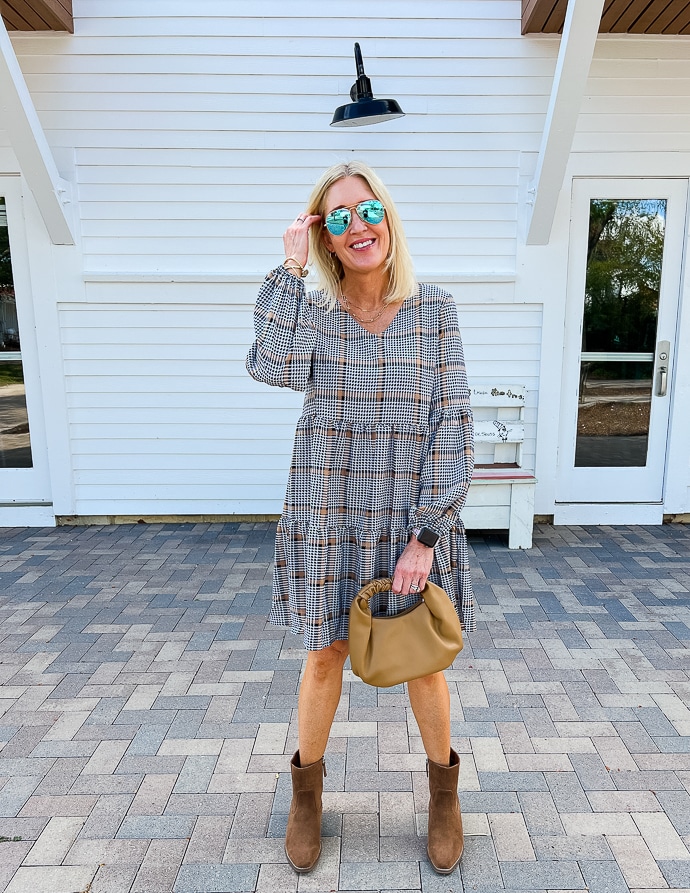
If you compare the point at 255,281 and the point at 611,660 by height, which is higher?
the point at 255,281

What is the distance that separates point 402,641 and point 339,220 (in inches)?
41.7

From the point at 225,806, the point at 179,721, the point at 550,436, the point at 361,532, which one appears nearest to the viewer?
the point at 361,532

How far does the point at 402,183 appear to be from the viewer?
4.39 m

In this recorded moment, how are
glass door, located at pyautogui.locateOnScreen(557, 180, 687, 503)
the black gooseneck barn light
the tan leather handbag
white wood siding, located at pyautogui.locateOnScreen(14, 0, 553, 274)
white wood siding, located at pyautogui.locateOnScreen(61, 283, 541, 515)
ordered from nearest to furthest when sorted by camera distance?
the tan leather handbag → the black gooseneck barn light → white wood siding, located at pyautogui.locateOnScreen(14, 0, 553, 274) → glass door, located at pyautogui.locateOnScreen(557, 180, 687, 503) → white wood siding, located at pyautogui.locateOnScreen(61, 283, 541, 515)

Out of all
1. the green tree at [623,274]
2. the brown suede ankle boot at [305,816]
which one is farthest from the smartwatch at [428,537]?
the green tree at [623,274]

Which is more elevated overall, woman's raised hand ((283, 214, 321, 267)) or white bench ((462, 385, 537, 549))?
woman's raised hand ((283, 214, 321, 267))

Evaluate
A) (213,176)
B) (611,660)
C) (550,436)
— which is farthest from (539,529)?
(213,176)

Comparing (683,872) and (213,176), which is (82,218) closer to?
(213,176)

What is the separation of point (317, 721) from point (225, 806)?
1.72 ft

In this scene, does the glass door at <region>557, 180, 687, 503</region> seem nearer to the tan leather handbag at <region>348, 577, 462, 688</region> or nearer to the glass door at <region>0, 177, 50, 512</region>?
the tan leather handbag at <region>348, 577, 462, 688</region>

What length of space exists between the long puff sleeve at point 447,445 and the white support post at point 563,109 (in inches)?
103

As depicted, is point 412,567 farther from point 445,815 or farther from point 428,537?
point 445,815

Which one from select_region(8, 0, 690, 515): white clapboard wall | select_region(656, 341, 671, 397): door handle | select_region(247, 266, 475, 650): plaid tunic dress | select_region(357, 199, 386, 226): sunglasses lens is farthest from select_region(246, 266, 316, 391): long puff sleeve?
select_region(656, 341, 671, 397): door handle

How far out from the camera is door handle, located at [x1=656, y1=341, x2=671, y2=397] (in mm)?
4656
